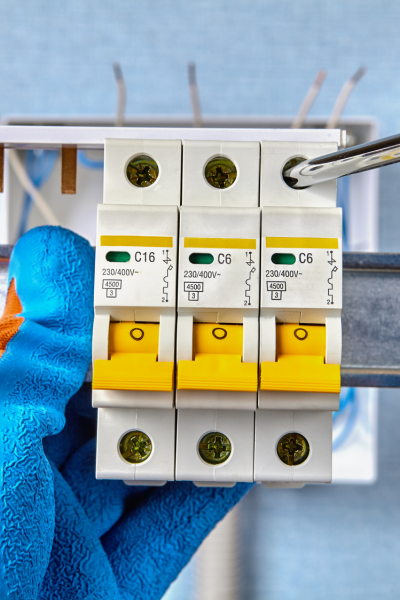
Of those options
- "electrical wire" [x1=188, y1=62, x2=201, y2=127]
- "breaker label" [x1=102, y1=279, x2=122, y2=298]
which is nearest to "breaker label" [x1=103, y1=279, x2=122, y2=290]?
"breaker label" [x1=102, y1=279, x2=122, y2=298]

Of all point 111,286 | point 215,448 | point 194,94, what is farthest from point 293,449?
point 194,94

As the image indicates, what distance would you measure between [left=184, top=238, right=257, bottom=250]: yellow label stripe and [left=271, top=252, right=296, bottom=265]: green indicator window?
0.05ft

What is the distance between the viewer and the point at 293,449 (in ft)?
1.12

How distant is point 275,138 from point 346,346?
175 mm

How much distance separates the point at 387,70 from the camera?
90cm

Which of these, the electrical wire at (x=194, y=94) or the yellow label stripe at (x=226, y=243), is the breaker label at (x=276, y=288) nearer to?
the yellow label stripe at (x=226, y=243)

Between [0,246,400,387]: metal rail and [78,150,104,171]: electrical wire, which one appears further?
[78,150,104,171]: electrical wire

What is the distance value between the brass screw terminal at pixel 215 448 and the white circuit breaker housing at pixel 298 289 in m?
0.03

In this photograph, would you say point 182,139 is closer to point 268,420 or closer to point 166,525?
point 268,420

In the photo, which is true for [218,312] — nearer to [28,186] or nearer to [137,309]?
[137,309]

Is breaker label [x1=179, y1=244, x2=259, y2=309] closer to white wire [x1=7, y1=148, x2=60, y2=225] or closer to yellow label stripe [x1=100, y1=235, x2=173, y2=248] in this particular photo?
yellow label stripe [x1=100, y1=235, x2=173, y2=248]

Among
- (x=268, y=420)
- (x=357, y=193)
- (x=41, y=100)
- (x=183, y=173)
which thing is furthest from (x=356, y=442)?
(x=41, y=100)

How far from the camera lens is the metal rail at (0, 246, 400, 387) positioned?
38 cm

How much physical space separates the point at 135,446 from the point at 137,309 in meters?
0.10
